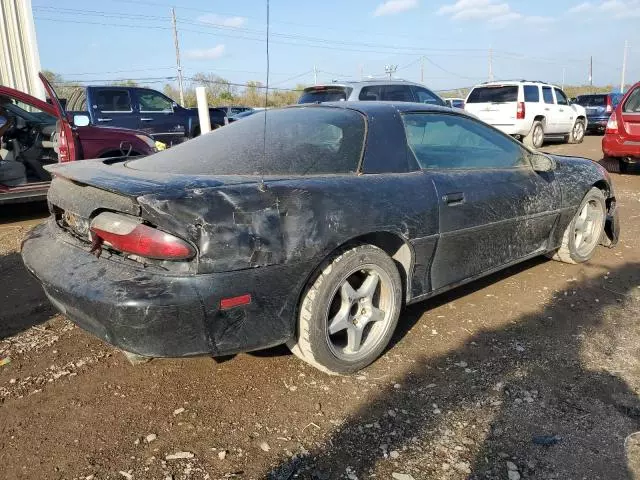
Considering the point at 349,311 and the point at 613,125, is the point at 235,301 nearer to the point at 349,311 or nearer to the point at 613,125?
the point at 349,311

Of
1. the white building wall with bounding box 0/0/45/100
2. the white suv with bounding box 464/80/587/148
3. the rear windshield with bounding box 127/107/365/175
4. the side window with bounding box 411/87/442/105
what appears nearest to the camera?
the rear windshield with bounding box 127/107/365/175

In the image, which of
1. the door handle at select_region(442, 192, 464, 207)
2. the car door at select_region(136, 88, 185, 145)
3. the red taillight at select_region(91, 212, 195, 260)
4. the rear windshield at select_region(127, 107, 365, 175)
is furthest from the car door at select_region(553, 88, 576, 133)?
the red taillight at select_region(91, 212, 195, 260)

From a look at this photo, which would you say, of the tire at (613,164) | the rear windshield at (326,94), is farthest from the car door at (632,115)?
the rear windshield at (326,94)

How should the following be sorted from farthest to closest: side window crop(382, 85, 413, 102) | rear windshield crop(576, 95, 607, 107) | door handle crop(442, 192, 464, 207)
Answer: rear windshield crop(576, 95, 607, 107)
side window crop(382, 85, 413, 102)
door handle crop(442, 192, 464, 207)

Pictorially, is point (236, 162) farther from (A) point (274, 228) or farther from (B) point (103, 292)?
(B) point (103, 292)

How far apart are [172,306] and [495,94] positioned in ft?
44.2

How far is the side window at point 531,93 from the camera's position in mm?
13765

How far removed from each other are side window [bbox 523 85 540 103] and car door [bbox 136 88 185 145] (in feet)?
29.4

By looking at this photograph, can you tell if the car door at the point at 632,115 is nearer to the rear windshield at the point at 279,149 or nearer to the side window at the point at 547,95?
the side window at the point at 547,95

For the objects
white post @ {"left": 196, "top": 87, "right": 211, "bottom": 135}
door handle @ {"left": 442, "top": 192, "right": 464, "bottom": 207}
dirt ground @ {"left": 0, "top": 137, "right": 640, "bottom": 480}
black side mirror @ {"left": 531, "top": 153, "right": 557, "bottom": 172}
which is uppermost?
white post @ {"left": 196, "top": 87, "right": 211, "bottom": 135}

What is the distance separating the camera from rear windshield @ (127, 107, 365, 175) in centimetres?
277

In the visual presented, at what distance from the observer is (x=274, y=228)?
2.39 m

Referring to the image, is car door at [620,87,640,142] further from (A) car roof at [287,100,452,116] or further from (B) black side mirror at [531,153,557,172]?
(A) car roof at [287,100,452,116]

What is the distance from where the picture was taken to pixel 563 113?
15102 mm
